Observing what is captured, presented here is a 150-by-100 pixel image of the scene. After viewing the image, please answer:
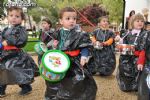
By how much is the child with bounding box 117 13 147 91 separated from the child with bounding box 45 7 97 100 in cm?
149

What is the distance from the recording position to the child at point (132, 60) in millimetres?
6668

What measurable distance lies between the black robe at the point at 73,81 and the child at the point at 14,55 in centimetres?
130

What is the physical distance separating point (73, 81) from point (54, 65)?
441 millimetres

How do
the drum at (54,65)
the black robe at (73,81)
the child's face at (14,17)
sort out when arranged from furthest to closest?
the child's face at (14,17) → the black robe at (73,81) → the drum at (54,65)

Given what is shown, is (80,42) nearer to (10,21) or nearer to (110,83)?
(10,21)

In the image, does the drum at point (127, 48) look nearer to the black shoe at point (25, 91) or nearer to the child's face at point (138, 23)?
the child's face at point (138, 23)

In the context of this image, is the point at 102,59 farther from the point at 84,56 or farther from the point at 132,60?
the point at 84,56

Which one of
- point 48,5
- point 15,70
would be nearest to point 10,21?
point 15,70

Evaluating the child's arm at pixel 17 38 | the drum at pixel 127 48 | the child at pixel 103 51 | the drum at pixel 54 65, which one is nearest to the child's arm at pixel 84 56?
the drum at pixel 54 65

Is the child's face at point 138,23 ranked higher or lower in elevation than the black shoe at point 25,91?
higher

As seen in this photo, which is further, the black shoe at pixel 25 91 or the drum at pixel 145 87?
the black shoe at pixel 25 91

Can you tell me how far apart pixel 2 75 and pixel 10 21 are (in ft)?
2.87

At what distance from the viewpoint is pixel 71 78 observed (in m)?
5.24

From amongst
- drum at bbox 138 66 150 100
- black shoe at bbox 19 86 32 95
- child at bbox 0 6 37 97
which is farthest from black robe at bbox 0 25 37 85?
drum at bbox 138 66 150 100
